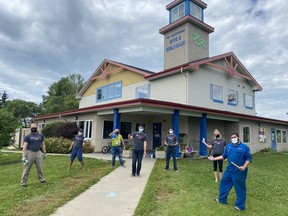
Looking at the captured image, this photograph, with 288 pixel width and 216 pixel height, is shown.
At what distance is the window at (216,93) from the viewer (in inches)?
664

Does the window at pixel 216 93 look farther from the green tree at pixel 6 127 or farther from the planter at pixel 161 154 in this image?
the green tree at pixel 6 127

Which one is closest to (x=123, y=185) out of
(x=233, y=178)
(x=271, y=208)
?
(x=233, y=178)

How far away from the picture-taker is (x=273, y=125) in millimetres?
22031

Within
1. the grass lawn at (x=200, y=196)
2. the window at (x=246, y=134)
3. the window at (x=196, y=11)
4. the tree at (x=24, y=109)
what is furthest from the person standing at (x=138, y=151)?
the tree at (x=24, y=109)

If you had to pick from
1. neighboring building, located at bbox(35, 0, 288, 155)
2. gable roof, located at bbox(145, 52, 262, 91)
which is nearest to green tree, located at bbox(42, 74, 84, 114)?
neighboring building, located at bbox(35, 0, 288, 155)

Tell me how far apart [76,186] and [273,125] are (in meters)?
21.3

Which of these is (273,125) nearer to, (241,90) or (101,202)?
(241,90)

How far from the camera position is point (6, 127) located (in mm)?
12898

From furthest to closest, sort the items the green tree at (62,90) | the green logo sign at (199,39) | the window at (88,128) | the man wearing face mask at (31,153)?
1. the green tree at (62,90)
2. the green logo sign at (199,39)
3. the window at (88,128)
4. the man wearing face mask at (31,153)

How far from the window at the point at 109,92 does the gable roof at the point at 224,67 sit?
378 cm

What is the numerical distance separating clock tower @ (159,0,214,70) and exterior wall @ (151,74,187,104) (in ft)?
9.67

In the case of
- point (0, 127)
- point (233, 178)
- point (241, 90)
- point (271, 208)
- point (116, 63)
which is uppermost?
point (116, 63)

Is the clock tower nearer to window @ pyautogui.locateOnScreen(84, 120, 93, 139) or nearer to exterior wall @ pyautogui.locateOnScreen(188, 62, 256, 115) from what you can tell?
exterior wall @ pyautogui.locateOnScreen(188, 62, 256, 115)

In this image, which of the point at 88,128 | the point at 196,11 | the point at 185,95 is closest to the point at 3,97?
the point at 88,128
